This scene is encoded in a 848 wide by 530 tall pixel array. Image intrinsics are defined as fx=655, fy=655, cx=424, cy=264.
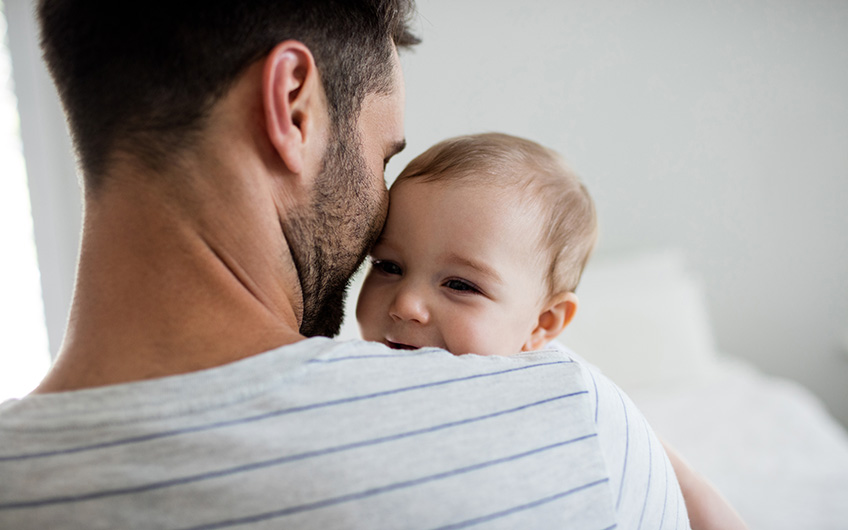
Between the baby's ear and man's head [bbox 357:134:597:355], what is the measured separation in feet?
0.12

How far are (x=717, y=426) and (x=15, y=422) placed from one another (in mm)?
2306

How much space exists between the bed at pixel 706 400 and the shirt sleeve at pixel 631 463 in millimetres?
1172

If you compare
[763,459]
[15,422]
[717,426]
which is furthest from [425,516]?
[717,426]

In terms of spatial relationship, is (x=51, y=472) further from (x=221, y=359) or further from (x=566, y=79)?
(x=566, y=79)

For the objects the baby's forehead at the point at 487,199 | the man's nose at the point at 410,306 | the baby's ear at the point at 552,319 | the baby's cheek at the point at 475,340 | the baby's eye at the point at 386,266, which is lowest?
the baby's ear at the point at 552,319

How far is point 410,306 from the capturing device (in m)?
1.03

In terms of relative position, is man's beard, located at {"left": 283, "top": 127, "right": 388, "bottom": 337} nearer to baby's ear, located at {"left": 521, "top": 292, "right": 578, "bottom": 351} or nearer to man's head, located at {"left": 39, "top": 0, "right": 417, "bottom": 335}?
man's head, located at {"left": 39, "top": 0, "right": 417, "bottom": 335}

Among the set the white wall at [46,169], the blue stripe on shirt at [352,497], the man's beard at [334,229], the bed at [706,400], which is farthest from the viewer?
the white wall at [46,169]

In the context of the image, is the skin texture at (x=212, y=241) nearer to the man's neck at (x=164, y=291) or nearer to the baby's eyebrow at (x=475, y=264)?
the man's neck at (x=164, y=291)

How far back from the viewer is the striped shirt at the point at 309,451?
1.86 feet

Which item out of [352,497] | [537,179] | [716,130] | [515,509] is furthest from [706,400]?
[352,497]

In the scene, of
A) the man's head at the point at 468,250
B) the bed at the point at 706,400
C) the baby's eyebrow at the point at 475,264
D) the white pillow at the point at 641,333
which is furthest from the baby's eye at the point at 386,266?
the white pillow at the point at 641,333

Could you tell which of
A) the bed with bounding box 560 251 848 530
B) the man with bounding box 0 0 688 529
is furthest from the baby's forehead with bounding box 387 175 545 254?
the bed with bounding box 560 251 848 530

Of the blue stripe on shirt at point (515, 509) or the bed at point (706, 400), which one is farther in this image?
the bed at point (706, 400)
